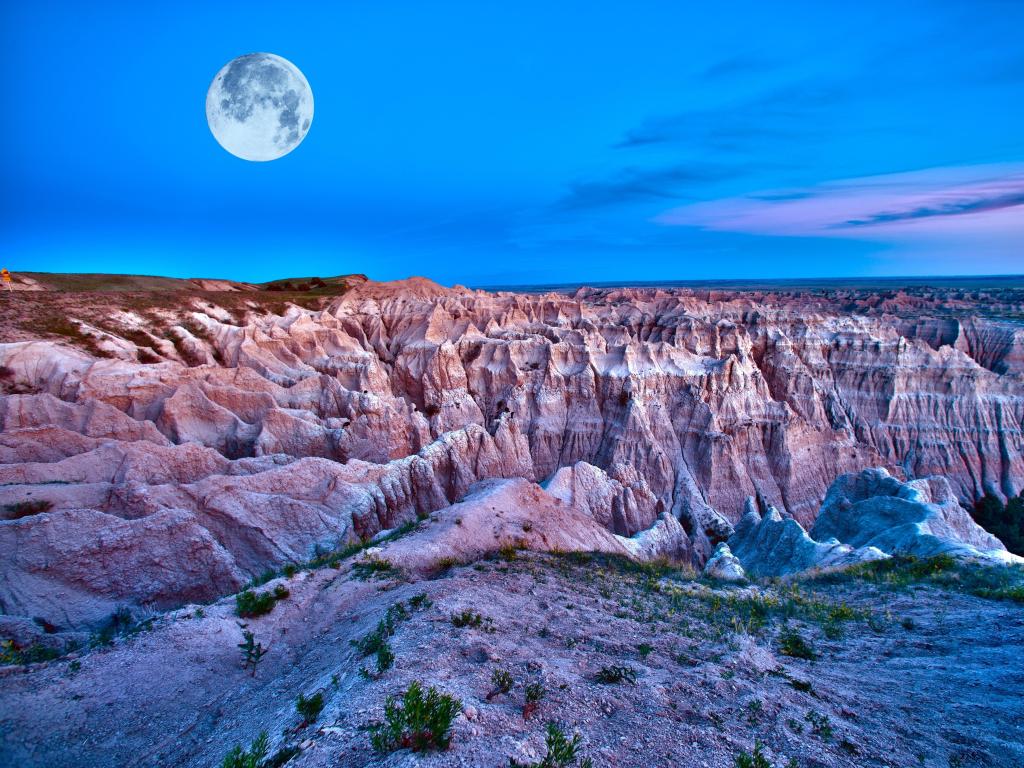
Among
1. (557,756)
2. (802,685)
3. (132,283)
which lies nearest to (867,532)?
(802,685)

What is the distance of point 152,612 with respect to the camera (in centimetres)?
1138

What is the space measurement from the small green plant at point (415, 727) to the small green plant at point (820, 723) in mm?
3884

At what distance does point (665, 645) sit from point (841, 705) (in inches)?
93.3

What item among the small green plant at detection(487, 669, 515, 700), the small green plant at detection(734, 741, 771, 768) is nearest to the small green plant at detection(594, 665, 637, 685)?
the small green plant at detection(487, 669, 515, 700)

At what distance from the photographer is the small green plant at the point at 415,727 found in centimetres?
439

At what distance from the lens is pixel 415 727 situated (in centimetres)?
443

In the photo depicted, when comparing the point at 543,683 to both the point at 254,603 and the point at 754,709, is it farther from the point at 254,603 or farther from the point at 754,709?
the point at 254,603

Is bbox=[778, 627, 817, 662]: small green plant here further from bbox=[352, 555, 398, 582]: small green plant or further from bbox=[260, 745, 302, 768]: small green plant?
bbox=[260, 745, 302, 768]: small green plant

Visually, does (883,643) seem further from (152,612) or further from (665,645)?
(152,612)

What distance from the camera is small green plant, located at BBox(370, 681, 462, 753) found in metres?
4.39

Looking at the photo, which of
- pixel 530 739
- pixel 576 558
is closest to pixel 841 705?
pixel 530 739

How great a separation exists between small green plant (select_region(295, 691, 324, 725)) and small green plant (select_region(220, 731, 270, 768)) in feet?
1.11

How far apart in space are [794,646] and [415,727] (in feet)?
22.3

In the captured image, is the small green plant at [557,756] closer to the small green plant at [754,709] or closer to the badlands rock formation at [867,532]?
the small green plant at [754,709]
